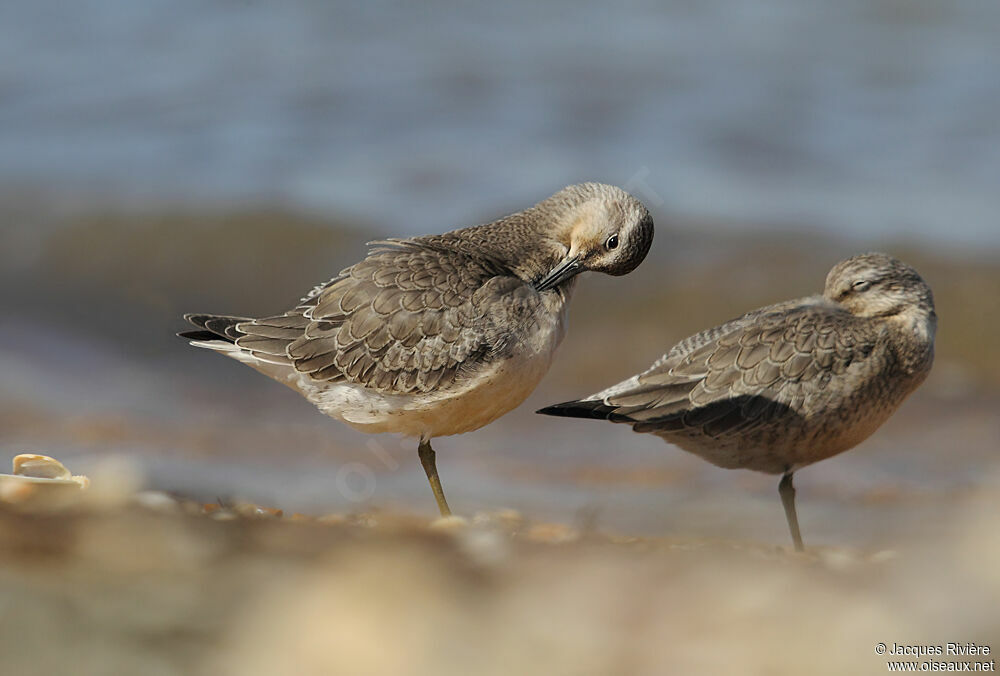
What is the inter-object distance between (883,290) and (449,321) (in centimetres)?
227

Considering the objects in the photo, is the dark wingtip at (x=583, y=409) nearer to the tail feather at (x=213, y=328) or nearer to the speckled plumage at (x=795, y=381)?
the speckled plumage at (x=795, y=381)

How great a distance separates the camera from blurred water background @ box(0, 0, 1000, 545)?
895 cm

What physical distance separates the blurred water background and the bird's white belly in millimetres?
1514

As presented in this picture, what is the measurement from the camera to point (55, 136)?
1552 centimetres

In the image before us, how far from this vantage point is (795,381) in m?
5.70

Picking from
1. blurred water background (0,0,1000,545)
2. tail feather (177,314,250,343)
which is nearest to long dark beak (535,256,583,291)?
tail feather (177,314,250,343)

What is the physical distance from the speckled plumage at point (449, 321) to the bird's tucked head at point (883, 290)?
46.1 inches

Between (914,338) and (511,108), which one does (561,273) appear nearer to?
(914,338)

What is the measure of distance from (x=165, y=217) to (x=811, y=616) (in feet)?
38.8

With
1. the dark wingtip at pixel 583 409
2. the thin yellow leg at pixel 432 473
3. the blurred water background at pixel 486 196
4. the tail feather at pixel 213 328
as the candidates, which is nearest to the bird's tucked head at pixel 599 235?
the dark wingtip at pixel 583 409

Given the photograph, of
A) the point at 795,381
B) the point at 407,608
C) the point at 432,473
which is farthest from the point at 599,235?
the point at 407,608

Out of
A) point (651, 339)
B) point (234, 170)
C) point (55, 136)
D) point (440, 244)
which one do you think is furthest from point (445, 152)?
point (440, 244)

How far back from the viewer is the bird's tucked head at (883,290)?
19.5 ft

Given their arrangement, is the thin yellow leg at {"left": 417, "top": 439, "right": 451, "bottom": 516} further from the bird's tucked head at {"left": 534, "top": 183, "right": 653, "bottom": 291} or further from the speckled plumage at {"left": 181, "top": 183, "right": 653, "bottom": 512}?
the bird's tucked head at {"left": 534, "top": 183, "right": 653, "bottom": 291}
